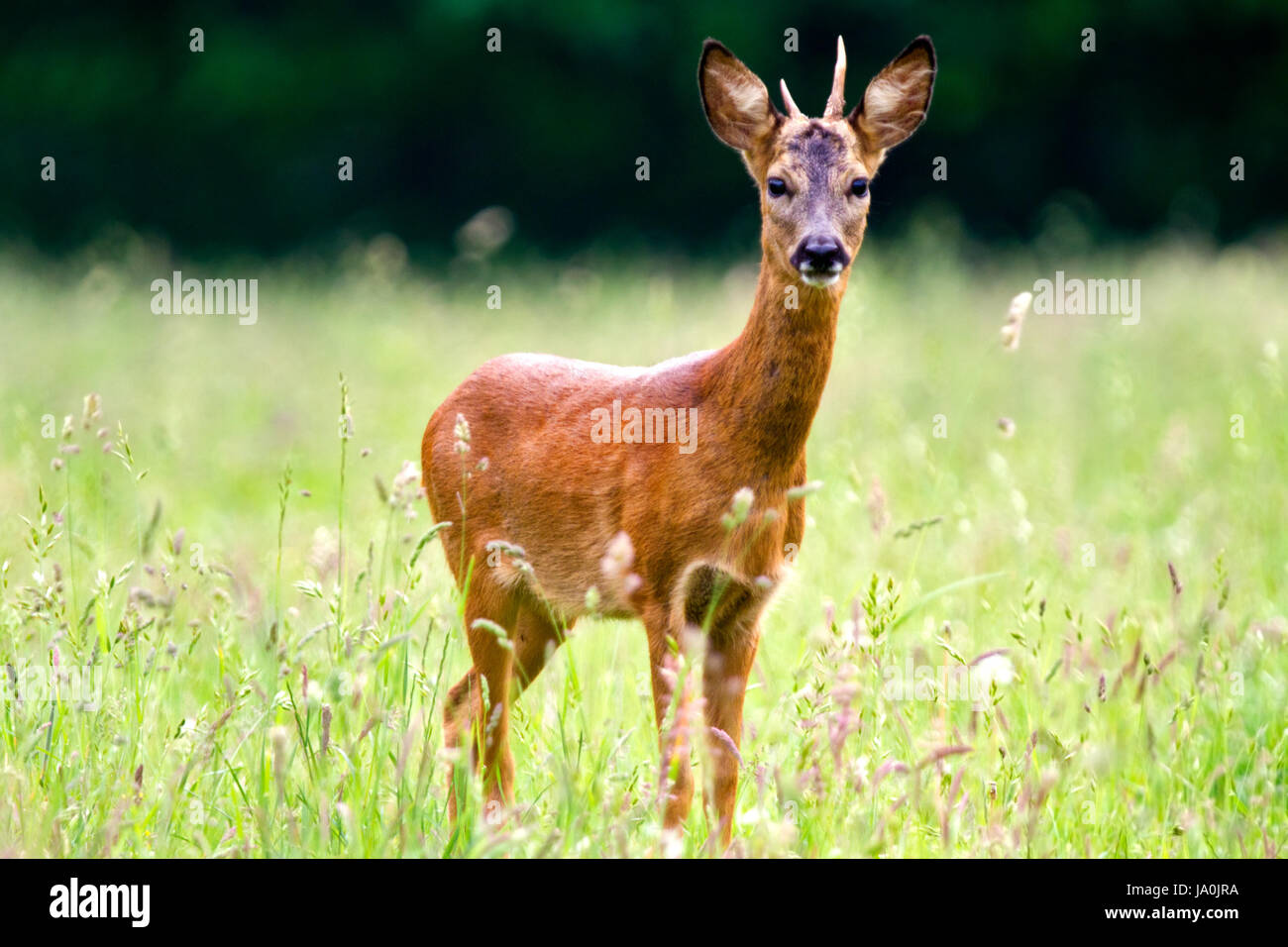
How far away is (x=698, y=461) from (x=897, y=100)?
3.65ft

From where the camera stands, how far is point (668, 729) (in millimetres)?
2879

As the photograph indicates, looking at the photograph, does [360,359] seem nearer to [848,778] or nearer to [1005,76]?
[848,778]

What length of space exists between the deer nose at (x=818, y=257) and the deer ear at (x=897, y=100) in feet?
1.70

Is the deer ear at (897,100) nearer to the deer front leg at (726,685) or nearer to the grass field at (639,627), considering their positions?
the grass field at (639,627)

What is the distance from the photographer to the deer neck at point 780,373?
379 centimetres

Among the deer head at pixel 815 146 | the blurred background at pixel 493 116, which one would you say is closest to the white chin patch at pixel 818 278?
the deer head at pixel 815 146

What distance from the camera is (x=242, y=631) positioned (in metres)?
4.79

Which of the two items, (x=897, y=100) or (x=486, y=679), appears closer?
(x=897, y=100)

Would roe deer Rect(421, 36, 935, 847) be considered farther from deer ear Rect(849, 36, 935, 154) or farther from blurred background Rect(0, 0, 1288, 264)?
blurred background Rect(0, 0, 1288, 264)

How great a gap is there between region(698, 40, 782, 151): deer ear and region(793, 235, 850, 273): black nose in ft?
1.68

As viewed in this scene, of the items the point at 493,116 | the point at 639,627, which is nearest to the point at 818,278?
the point at 639,627

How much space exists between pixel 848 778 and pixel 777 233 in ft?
4.52

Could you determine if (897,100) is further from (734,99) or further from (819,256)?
(819,256)

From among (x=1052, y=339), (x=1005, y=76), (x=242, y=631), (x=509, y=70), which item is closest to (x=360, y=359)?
(x=1052, y=339)
